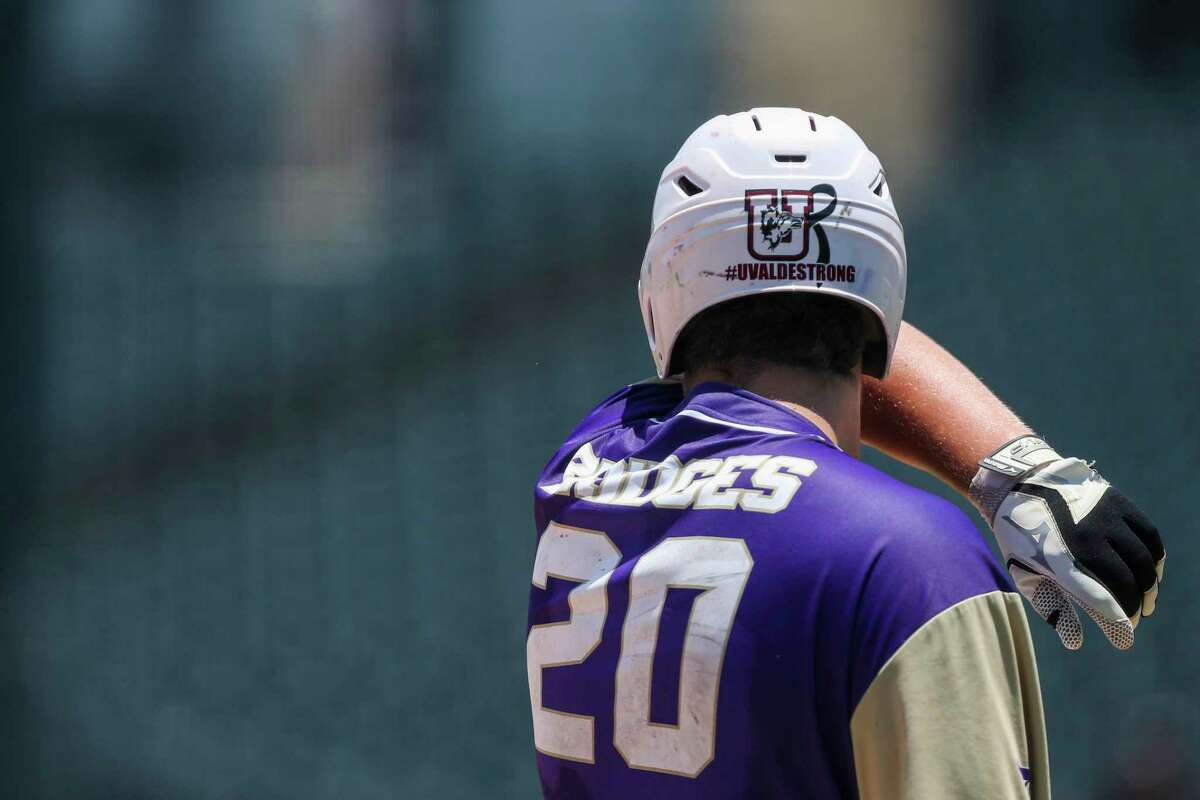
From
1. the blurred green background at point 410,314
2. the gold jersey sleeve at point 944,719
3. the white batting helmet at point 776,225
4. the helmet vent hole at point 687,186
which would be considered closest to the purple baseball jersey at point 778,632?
the gold jersey sleeve at point 944,719

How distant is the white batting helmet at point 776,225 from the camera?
1.50 meters

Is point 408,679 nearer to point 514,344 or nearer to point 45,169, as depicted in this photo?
point 514,344

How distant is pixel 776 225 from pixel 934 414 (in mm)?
454

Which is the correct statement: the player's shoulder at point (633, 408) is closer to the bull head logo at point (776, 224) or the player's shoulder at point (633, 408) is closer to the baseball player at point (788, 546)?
the baseball player at point (788, 546)

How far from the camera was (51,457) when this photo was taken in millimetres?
4859

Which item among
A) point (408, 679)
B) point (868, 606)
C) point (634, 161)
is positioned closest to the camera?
point (868, 606)

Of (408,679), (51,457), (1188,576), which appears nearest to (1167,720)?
(1188,576)

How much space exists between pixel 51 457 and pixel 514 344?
1.68 meters

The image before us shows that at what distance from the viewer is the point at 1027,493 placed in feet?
5.39

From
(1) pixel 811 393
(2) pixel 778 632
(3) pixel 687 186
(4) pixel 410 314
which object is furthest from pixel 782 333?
(4) pixel 410 314

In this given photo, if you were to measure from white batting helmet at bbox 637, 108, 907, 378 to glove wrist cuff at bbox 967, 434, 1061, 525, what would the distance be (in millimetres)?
218

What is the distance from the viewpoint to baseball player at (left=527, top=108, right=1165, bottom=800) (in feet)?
4.06

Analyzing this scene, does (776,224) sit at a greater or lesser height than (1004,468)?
greater

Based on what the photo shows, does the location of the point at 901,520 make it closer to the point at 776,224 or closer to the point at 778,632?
the point at 778,632
